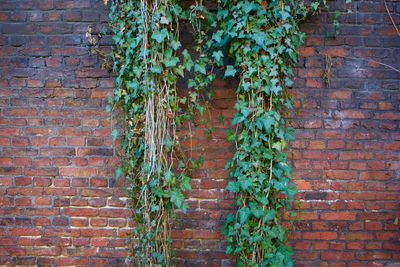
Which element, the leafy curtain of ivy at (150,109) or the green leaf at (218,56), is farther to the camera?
the green leaf at (218,56)

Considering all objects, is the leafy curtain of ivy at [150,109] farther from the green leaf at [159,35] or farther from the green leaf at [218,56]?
the green leaf at [218,56]

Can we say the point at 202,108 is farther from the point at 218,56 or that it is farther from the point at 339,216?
the point at 339,216

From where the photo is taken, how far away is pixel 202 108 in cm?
291

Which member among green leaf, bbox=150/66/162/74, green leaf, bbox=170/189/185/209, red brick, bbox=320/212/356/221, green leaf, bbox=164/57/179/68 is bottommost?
red brick, bbox=320/212/356/221

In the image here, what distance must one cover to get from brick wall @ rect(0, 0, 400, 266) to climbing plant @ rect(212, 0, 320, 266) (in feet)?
1.02

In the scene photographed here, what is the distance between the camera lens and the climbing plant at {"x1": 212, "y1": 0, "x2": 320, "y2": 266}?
2.73 m

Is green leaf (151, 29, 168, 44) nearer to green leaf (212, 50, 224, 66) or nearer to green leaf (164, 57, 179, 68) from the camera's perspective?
green leaf (164, 57, 179, 68)

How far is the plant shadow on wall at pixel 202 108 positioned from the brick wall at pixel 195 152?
0.26 m

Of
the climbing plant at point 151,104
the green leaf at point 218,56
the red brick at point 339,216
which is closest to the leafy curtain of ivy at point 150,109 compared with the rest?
the climbing plant at point 151,104

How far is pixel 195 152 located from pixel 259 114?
0.62 metres

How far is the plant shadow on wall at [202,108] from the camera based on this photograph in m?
2.73

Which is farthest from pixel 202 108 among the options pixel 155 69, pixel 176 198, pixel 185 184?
pixel 176 198

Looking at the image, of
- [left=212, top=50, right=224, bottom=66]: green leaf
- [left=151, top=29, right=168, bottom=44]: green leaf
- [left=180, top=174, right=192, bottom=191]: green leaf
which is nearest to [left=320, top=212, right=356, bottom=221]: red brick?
[left=180, top=174, right=192, bottom=191]: green leaf

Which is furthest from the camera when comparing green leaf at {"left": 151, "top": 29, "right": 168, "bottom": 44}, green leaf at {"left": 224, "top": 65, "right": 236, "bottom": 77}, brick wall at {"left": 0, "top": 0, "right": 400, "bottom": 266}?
brick wall at {"left": 0, "top": 0, "right": 400, "bottom": 266}
